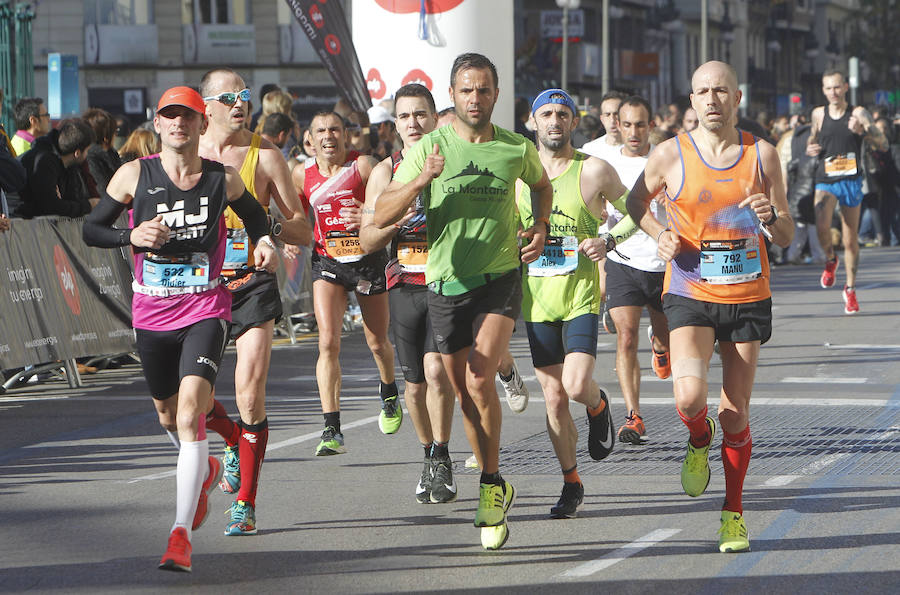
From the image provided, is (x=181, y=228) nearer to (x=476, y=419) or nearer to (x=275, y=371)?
(x=476, y=419)

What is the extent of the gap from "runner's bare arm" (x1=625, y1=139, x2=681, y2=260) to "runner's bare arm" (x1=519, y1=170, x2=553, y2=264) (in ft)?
1.22

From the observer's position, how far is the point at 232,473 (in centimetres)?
826

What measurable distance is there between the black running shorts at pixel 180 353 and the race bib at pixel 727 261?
6.72ft

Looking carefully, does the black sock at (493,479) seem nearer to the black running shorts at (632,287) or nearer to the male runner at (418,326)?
the male runner at (418,326)


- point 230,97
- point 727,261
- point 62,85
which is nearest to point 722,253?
point 727,261

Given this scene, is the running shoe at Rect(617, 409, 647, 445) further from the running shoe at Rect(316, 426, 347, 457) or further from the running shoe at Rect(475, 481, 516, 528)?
the running shoe at Rect(475, 481, 516, 528)

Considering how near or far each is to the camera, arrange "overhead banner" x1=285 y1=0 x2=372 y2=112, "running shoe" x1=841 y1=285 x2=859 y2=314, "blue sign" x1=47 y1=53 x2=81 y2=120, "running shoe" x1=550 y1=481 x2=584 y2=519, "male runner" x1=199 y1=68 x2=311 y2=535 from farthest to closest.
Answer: "blue sign" x1=47 y1=53 x2=81 y2=120
"overhead banner" x1=285 y1=0 x2=372 y2=112
"running shoe" x1=841 y1=285 x2=859 y2=314
"male runner" x1=199 y1=68 x2=311 y2=535
"running shoe" x1=550 y1=481 x2=584 y2=519

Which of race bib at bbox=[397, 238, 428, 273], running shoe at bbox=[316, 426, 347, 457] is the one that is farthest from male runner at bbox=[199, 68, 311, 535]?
running shoe at bbox=[316, 426, 347, 457]

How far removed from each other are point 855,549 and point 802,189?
1875cm

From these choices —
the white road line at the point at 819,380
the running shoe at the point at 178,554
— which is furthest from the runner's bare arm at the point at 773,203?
the white road line at the point at 819,380

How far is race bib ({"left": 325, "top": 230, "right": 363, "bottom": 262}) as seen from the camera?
9727mm

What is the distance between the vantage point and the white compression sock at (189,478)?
6.55m

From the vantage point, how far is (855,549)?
6766mm

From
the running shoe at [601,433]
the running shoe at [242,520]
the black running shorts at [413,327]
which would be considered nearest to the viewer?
the running shoe at [242,520]
